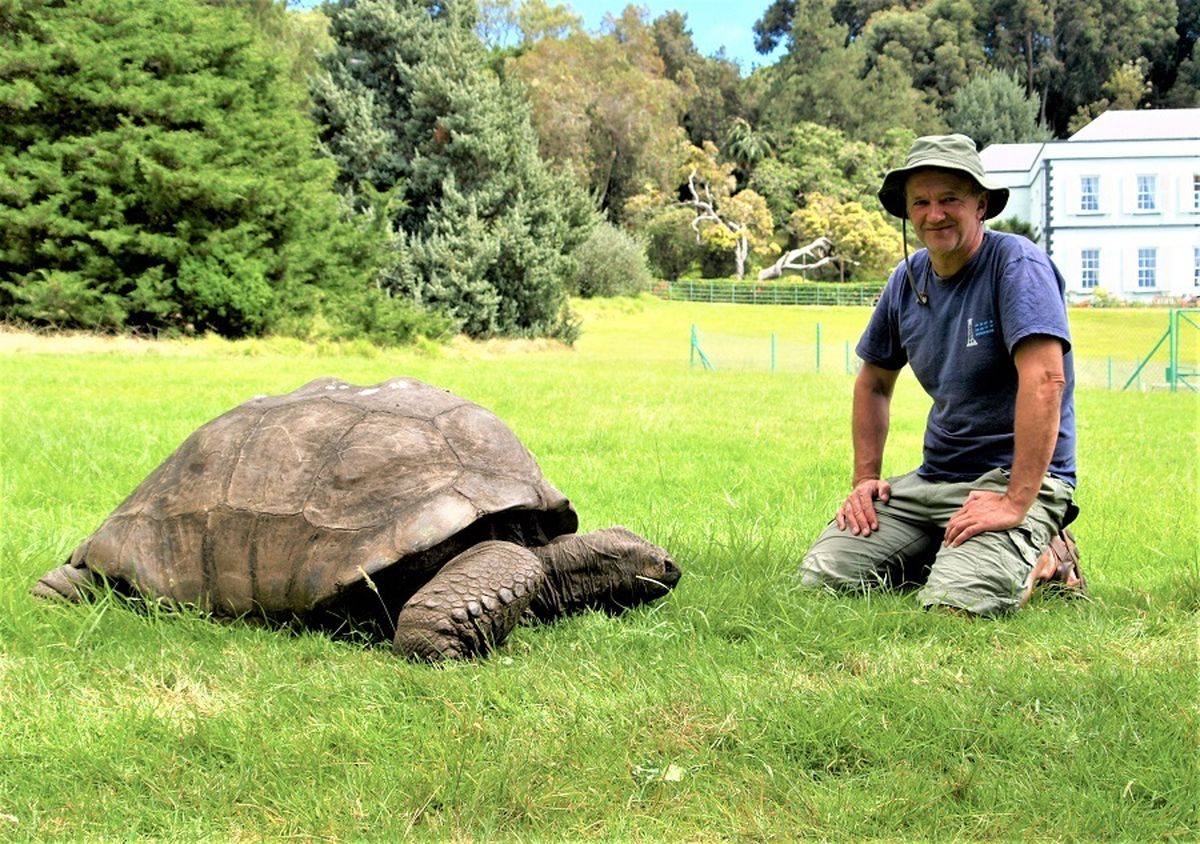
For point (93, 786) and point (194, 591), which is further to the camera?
point (194, 591)

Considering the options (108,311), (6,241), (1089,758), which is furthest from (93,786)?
(6,241)

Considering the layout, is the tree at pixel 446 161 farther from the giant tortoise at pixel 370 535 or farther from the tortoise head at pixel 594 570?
the tortoise head at pixel 594 570

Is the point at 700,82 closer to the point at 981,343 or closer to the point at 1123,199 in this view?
the point at 1123,199

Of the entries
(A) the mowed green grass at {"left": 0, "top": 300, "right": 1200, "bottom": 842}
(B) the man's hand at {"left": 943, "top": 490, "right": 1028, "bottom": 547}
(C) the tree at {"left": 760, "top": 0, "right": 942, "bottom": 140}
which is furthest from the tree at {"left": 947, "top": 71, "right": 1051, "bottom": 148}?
(A) the mowed green grass at {"left": 0, "top": 300, "right": 1200, "bottom": 842}

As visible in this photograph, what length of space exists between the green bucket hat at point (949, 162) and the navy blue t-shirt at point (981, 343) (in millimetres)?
172

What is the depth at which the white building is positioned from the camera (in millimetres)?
38125

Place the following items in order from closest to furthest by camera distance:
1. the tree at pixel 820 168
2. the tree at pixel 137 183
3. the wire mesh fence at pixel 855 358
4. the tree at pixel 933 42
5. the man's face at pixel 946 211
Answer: the man's face at pixel 946 211
the tree at pixel 137 183
the wire mesh fence at pixel 855 358
the tree at pixel 933 42
the tree at pixel 820 168

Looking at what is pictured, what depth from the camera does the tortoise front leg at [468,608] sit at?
10.8 feet

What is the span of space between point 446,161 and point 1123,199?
26.9m

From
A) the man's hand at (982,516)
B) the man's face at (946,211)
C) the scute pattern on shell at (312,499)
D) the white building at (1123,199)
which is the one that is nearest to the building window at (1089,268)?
the white building at (1123,199)

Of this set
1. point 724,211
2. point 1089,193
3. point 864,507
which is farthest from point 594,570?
point 724,211

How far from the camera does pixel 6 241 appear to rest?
64.1 feet

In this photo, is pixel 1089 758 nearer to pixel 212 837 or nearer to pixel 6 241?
pixel 212 837

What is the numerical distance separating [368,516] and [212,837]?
1395 mm
